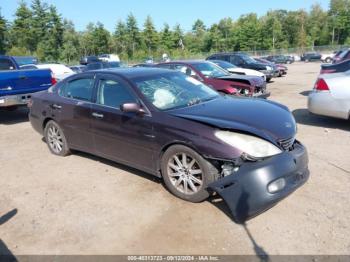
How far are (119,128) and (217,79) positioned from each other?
5571mm

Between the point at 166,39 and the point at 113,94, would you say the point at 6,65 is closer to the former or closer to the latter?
the point at 113,94

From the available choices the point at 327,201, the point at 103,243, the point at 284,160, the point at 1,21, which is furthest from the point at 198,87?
the point at 1,21

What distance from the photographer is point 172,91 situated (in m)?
4.95

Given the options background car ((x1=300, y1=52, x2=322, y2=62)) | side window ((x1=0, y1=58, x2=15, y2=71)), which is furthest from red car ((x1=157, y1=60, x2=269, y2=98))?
background car ((x1=300, y1=52, x2=322, y2=62))

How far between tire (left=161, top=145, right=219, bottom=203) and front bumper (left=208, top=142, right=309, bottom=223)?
235 millimetres

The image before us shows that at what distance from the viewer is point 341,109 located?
7031mm

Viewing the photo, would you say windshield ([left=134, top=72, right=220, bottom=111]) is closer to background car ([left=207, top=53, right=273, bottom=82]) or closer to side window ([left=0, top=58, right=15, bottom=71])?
side window ([left=0, top=58, right=15, bottom=71])

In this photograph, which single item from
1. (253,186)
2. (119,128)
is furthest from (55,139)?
(253,186)

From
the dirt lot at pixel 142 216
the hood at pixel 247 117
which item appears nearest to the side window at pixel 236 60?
the dirt lot at pixel 142 216

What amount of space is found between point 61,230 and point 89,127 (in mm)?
1944

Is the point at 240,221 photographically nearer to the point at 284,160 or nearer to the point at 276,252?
the point at 276,252

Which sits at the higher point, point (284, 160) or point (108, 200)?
point (284, 160)

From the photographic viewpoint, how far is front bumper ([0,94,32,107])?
344 inches

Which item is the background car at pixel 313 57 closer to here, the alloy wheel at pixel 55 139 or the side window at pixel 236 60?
the side window at pixel 236 60
